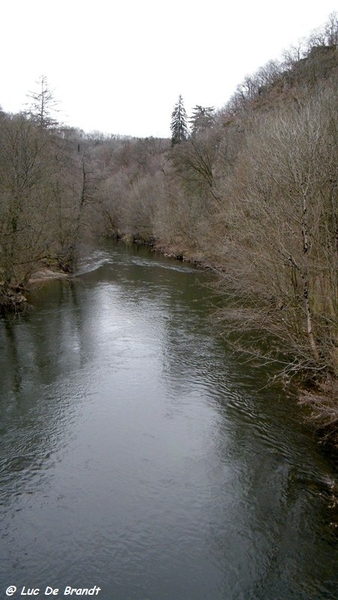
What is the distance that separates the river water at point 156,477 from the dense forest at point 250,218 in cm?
152

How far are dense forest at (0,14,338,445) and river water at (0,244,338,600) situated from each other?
1.52 m

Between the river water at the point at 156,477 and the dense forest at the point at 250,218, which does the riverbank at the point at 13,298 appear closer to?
the dense forest at the point at 250,218

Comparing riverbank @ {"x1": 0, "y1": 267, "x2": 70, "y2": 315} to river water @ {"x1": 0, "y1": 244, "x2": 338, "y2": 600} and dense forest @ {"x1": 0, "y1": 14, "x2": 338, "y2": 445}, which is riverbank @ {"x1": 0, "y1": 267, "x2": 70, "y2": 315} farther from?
river water @ {"x1": 0, "y1": 244, "x2": 338, "y2": 600}

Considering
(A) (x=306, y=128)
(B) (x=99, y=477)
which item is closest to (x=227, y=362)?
(B) (x=99, y=477)

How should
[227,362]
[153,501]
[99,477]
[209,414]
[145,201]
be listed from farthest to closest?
[145,201]
[227,362]
[209,414]
[99,477]
[153,501]

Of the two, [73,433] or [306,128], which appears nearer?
[73,433]

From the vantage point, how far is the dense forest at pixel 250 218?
11.4 m

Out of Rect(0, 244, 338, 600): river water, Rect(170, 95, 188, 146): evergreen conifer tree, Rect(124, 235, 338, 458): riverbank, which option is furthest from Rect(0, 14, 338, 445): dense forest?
Rect(170, 95, 188, 146): evergreen conifer tree

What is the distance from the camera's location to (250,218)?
15914mm

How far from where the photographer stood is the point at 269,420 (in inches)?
400

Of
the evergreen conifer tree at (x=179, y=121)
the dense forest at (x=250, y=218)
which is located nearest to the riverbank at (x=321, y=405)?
the dense forest at (x=250, y=218)

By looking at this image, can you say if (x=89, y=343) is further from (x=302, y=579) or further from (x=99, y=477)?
(x=302, y=579)

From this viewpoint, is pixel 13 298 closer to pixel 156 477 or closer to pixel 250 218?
pixel 250 218

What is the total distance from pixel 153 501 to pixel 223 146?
29.2 meters
